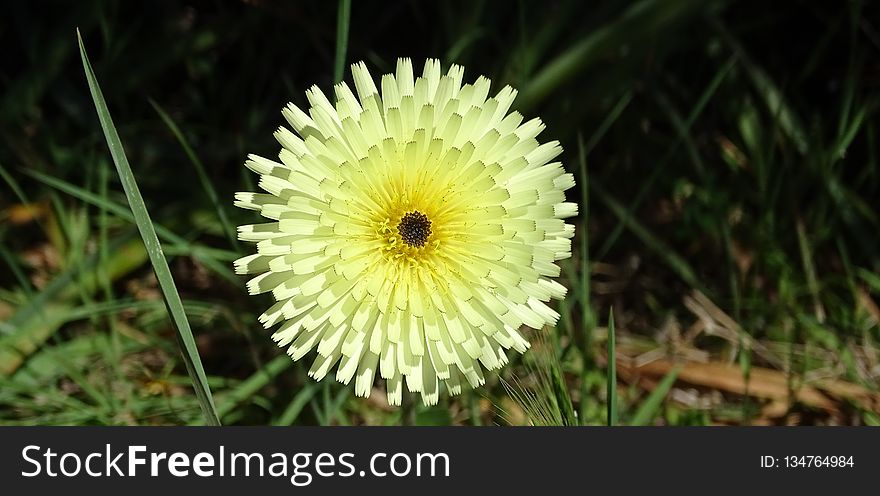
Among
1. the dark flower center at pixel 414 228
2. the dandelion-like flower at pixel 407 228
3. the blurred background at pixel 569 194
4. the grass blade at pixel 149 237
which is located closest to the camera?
the grass blade at pixel 149 237

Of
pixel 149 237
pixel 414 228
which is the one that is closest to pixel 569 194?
pixel 414 228

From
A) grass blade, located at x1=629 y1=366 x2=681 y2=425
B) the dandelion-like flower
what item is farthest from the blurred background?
the dandelion-like flower

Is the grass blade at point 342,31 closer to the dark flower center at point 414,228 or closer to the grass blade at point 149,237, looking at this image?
the dark flower center at point 414,228

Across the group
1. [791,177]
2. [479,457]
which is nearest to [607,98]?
[791,177]

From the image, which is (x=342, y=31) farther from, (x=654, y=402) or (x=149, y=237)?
(x=654, y=402)

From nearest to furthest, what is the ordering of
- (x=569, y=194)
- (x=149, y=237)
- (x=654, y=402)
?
(x=149, y=237) < (x=654, y=402) < (x=569, y=194)

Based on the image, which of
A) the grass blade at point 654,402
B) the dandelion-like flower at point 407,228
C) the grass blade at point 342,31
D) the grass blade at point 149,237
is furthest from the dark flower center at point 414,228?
the grass blade at point 654,402

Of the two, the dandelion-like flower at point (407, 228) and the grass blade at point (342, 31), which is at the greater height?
the grass blade at point (342, 31)
